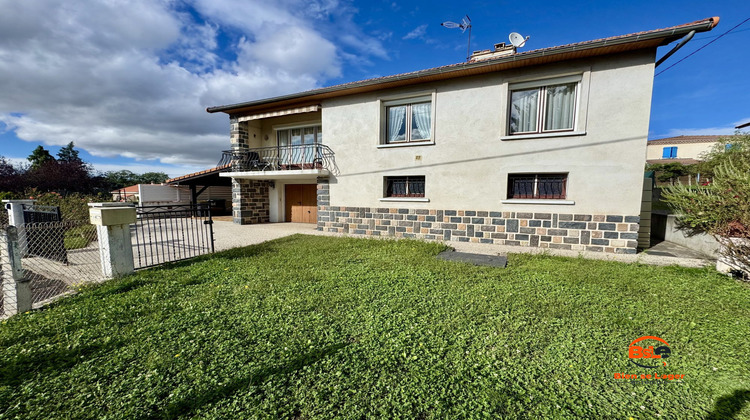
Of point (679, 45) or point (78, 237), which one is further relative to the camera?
point (78, 237)

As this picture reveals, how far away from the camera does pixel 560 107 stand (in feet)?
23.6

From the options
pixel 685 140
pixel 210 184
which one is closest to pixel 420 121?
pixel 210 184

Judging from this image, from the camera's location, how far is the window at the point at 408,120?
28.4ft

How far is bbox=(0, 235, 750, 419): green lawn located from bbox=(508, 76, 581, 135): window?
14.5 feet

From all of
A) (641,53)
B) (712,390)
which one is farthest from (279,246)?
(641,53)

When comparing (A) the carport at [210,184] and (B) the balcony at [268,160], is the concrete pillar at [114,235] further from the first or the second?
(B) the balcony at [268,160]

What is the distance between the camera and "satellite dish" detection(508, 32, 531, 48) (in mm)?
8484

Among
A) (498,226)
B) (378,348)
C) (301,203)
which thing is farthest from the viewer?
(301,203)

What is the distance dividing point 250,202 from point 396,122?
802 cm

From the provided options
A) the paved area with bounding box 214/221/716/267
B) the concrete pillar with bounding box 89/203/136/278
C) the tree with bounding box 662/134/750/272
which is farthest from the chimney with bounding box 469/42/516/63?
the concrete pillar with bounding box 89/203/136/278

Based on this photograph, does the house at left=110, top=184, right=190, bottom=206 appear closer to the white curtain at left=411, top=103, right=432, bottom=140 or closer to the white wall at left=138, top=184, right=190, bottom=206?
the white wall at left=138, top=184, right=190, bottom=206

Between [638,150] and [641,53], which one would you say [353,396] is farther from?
[641,53]

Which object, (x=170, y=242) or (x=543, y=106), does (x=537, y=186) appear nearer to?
(x=543, y=106)

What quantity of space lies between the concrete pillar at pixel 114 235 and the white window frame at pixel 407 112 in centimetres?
672
